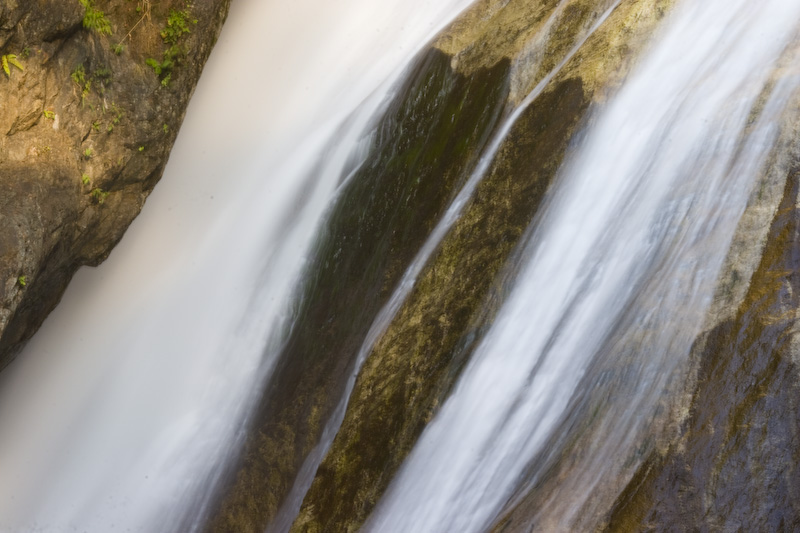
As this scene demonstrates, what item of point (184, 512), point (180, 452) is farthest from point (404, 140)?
point (184, 512)

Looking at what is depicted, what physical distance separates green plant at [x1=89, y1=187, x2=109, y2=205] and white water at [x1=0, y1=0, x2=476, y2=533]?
0.67m

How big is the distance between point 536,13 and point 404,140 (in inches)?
52.7

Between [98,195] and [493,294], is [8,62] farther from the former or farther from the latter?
[493,294]

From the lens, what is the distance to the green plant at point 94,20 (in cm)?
429

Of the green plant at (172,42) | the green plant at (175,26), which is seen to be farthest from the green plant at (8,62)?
the green plant at (175,26)

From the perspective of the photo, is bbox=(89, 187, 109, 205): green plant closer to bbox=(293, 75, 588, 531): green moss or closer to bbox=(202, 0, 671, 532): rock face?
bbox=(202, 0, 671, 532): rock face

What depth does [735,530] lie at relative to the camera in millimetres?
3229

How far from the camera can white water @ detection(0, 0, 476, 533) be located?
5168 mm

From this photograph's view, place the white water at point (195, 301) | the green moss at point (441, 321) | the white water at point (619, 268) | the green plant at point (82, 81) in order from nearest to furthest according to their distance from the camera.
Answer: the white water at point (619, 268) → the green moss at point (441, 321) → the green plant at point (82, 81) → the white water at point (195, 301)

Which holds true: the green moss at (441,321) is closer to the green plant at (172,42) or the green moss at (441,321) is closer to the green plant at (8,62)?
the green plant at (172,42)

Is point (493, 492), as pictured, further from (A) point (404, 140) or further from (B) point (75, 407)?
(B) point (75, 407)

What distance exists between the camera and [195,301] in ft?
17.5

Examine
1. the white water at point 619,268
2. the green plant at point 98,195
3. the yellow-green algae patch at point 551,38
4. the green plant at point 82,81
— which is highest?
the green plant at point 82,81

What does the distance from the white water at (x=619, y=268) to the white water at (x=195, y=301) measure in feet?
6.10
